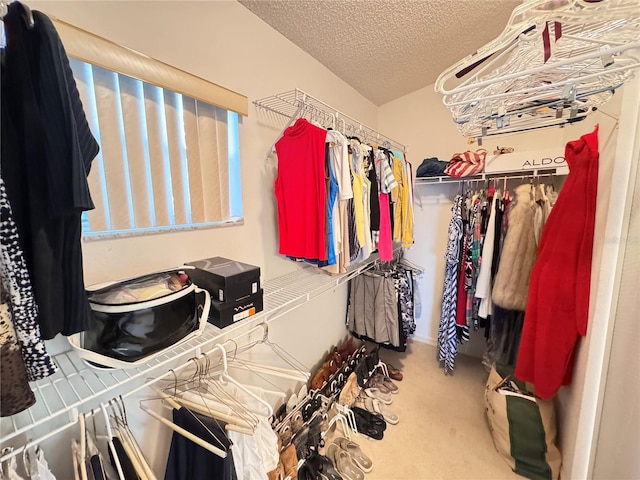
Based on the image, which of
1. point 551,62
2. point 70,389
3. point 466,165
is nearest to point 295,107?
point 551,62

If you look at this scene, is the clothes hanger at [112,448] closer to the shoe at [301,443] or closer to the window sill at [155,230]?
the window sill at [155,230]

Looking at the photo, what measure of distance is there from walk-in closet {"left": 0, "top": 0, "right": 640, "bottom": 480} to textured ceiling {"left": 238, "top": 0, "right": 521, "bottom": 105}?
2 cm

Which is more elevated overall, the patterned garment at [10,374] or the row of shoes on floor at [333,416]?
the patterned garment at [10,374]

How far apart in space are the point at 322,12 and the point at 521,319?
7.49 ft

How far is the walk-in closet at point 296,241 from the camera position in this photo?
60cm

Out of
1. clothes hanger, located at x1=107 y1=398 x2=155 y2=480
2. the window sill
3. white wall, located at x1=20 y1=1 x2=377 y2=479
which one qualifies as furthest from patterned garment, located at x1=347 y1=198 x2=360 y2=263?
clothes hanger, located at x1=107 y1=398 x2=155 y2=480

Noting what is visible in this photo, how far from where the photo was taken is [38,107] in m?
0.54

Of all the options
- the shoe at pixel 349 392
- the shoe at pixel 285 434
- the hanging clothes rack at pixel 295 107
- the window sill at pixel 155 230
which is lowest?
the shoe at pixel 349 392

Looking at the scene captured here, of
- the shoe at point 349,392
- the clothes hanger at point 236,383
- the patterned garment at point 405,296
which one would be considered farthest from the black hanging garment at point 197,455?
the patterned garment at point 405,296

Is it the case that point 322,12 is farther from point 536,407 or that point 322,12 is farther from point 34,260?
point 536,407

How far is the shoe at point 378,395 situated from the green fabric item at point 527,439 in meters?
0.77

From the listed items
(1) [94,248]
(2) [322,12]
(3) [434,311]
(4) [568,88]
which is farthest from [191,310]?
(3) [434,311]

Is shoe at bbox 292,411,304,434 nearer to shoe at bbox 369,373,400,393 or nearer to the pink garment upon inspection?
shoe at bbox 369,373,400,393

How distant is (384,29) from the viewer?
1.60 m
